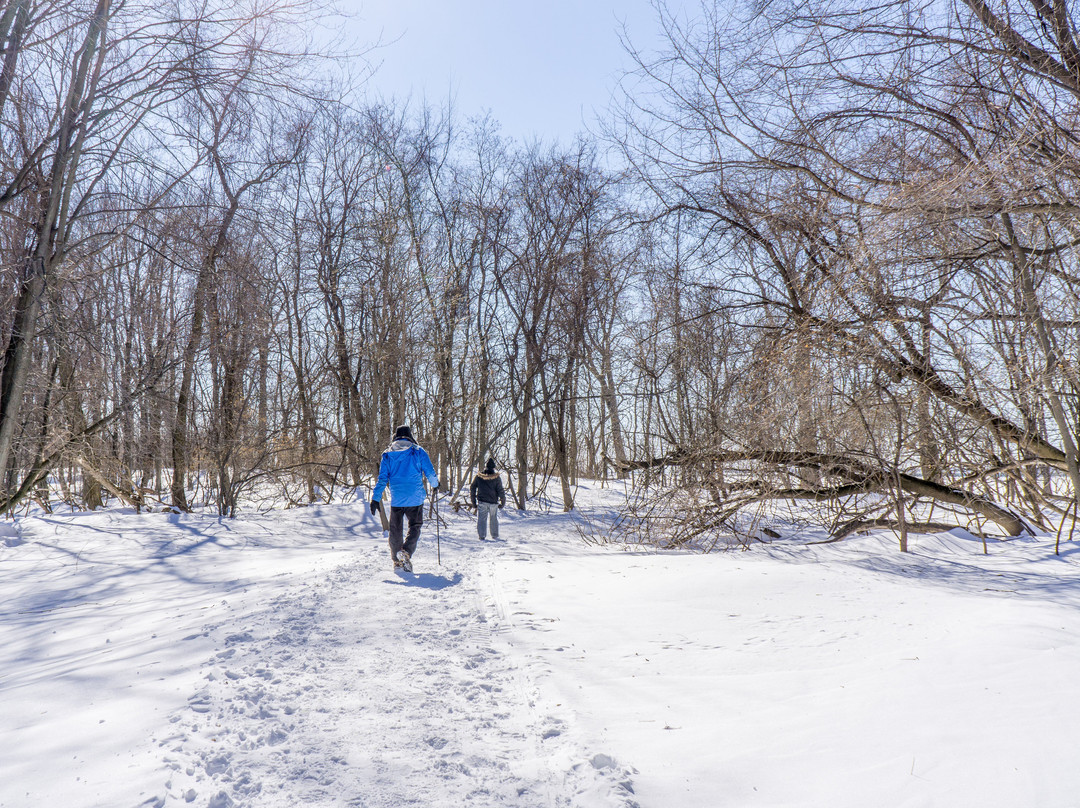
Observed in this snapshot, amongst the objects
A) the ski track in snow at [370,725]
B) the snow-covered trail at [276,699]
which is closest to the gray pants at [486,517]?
the snow-covered trail at [276,699]

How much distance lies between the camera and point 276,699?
334 centimetres

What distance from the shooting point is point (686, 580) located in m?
6.15

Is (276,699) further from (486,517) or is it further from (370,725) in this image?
(486,517)

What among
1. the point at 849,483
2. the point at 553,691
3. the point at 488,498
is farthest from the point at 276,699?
the point at 488,498

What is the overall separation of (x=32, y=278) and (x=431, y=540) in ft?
23.8

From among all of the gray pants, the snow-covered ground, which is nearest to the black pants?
the snow-covered ground

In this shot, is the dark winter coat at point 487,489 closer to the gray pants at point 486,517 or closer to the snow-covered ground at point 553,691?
the gray pants at point 486,517

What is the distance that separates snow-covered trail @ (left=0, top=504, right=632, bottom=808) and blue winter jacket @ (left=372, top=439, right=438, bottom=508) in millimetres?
1249

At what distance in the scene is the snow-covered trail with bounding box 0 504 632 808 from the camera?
2.45m

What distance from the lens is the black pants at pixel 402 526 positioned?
26.0 feet

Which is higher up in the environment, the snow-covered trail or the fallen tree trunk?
the fallen tree trunk

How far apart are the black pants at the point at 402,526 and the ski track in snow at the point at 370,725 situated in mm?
2728

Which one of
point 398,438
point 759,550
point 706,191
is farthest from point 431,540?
point 706,191

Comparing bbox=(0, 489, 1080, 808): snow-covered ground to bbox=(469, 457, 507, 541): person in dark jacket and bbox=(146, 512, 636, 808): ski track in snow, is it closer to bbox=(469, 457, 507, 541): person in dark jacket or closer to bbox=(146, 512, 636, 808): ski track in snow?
bbox=(146, 512, 636, 808): ski track in snow
